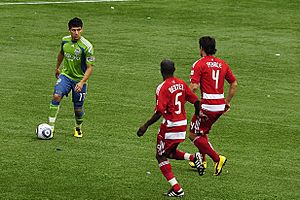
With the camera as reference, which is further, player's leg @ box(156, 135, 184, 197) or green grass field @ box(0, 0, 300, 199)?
green grass field @ box(0, 0, 300, 199)

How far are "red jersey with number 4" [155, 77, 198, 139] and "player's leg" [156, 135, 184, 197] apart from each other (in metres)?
0.13

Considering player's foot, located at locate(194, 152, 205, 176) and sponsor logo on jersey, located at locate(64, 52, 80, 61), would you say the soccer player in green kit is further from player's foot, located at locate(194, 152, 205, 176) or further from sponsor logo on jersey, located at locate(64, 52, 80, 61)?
player's foot, located at locate(194, 152, 205, 176)

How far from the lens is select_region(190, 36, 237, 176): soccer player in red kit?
14.5m

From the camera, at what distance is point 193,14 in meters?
35.0

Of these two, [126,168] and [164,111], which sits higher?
[164,111]

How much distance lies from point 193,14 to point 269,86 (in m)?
11.5

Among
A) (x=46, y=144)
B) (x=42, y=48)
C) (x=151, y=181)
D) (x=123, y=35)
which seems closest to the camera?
(x=151, y=181)

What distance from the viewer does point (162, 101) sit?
13.2 meters

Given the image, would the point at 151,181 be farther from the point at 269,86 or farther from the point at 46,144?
the point at 269,86

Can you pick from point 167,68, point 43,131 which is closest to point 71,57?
point 43,131

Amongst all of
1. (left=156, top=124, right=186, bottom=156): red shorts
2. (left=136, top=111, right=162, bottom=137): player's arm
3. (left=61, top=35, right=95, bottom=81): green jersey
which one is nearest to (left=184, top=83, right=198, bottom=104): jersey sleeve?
(left=156, top=124, right=186, bottom=156): red shorts

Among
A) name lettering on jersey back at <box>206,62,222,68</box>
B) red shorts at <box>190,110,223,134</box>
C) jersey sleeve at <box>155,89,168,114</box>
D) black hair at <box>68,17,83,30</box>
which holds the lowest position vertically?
red shorts at <box>190,110,223,134</box>

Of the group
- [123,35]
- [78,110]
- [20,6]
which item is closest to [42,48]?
[123,35]

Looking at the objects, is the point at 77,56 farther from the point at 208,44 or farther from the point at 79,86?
the point at 208,44
